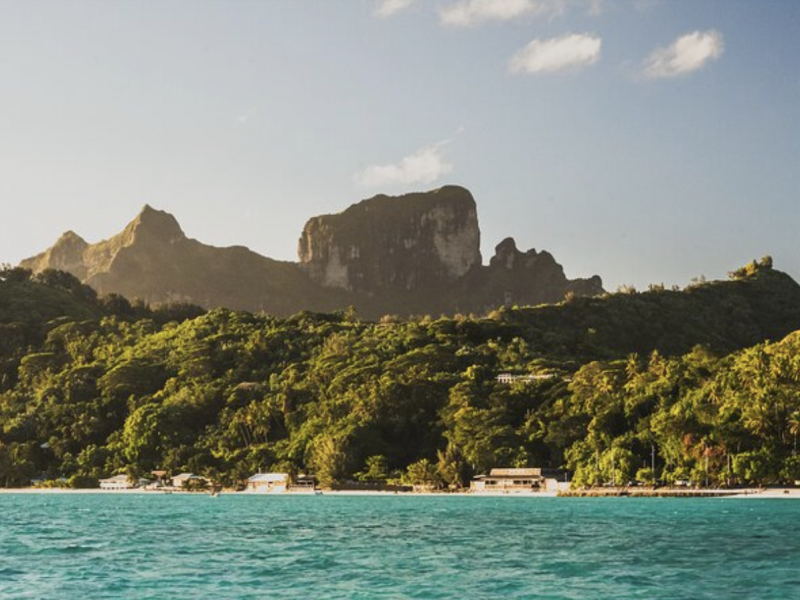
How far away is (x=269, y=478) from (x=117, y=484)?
27.9m

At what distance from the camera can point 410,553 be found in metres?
63.0

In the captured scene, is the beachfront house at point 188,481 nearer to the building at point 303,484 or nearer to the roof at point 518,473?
the building at point 303,484

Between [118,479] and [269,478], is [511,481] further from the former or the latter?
[118,479]

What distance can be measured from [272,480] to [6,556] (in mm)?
106887

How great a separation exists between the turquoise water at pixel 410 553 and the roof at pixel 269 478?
5528cm

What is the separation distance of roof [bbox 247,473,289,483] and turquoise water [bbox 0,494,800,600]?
55.3m

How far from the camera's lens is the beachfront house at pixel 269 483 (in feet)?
544

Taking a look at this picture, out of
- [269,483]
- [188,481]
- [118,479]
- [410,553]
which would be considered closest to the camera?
[410,553]

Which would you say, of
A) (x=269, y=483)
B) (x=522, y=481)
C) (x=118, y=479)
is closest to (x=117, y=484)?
(x=118, y=479)

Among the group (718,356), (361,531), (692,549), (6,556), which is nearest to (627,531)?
(692,549)

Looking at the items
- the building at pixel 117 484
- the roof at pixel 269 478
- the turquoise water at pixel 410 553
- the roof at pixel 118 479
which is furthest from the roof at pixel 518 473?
the roof at pixel 118 479

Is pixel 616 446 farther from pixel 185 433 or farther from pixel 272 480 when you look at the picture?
pixel 185 433

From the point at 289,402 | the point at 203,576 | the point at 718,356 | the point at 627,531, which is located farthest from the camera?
the point at 289,402

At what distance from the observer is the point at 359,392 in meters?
192
